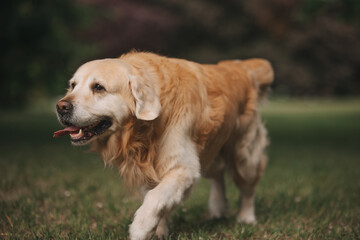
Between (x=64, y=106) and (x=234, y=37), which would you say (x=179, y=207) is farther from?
(x=234, y=37)

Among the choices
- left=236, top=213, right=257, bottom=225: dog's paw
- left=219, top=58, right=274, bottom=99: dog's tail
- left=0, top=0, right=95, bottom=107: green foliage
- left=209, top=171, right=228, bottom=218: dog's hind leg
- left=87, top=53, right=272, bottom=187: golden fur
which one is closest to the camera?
left=87, top=53, right=272, bottom=187: golden fur

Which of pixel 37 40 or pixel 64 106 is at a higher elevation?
pixel 64 106

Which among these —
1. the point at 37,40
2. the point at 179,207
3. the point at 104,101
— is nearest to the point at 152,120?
the point at 104,101

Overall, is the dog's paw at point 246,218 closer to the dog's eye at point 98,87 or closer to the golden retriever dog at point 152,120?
the golden retriever dog at point 152,120

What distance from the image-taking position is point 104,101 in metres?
2.71

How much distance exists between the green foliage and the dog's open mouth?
18.2 feet

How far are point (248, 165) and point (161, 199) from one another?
143 centimetres

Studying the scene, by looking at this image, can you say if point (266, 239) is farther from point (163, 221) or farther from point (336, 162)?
point (336, 162)

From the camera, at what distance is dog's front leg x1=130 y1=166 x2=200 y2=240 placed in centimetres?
258

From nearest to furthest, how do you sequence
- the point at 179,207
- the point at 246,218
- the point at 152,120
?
1. the point at 152,120
2. the point at 246,218
3. the point at 179,207

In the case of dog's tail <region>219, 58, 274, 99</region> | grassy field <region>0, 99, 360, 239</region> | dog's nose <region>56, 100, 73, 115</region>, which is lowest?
grassy field <region>0, 99, 360, 239</region>

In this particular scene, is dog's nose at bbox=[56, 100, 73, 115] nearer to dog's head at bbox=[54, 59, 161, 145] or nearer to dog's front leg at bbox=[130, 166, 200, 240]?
dog's head at bbox=[54, 59, 161, 145]

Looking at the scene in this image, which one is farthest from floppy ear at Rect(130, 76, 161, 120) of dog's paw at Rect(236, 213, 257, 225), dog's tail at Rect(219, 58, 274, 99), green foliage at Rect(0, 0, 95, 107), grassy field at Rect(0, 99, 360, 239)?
green foliage at Rect(0, 0, 95, 107)

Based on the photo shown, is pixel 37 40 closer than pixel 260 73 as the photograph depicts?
No
